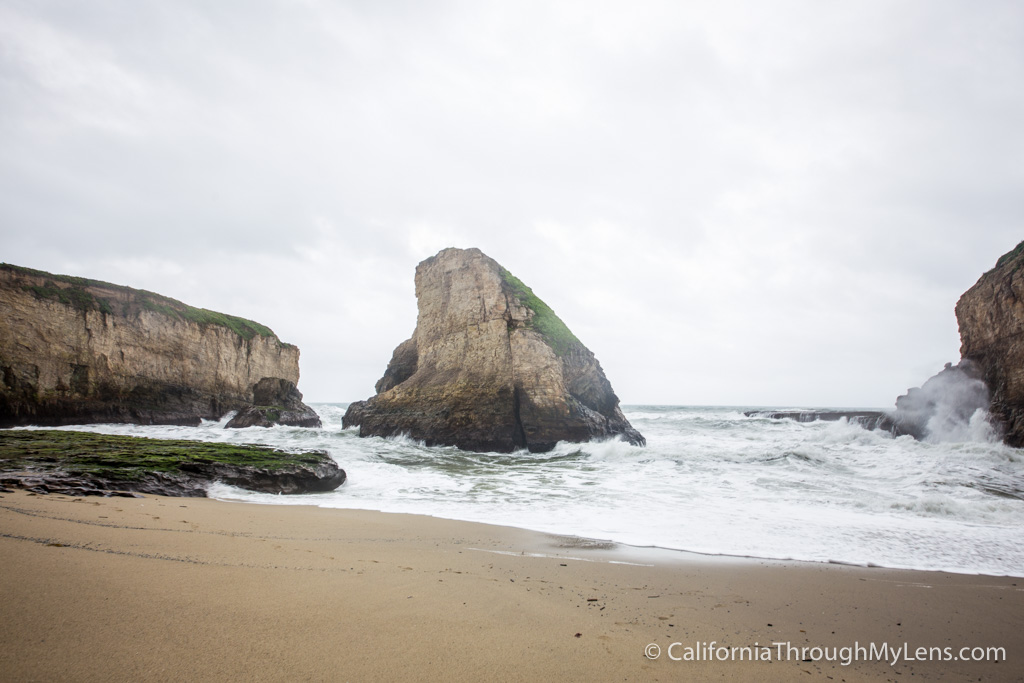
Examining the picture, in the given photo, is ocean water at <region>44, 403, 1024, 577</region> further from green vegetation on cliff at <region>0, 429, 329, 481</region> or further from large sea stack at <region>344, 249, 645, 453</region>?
large sea stack at <region>344, 249, 645, 453</region>

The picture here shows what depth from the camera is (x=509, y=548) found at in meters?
4.66

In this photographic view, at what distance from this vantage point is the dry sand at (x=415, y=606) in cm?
197

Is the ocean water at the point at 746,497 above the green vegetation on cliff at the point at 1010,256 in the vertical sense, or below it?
below

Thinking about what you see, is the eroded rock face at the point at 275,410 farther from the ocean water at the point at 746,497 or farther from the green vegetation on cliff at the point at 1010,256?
the green vegetation on cliff at the point at 1010,256

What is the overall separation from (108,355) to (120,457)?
A: 73.6 ft

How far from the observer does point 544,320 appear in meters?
21.0

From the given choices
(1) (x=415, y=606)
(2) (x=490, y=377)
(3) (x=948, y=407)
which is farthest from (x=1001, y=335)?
(1) (x=415, y=606)

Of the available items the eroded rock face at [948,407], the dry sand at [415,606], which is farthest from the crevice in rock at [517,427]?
the eroded rock face at [948,407]

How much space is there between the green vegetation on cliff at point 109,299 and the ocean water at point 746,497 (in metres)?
18.9

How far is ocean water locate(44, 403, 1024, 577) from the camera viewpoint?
540cm

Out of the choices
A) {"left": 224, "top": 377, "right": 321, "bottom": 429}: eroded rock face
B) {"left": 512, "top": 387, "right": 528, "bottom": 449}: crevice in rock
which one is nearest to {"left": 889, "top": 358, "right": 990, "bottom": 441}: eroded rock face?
{"left": 512, "top": 387, "right": 528, "bottom": 449}: crevice in rock

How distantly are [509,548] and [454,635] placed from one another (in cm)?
230

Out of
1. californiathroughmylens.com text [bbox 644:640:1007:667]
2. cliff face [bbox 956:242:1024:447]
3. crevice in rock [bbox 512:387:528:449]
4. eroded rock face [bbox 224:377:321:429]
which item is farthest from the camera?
eroded rock face [bbox 224:377:321:429]

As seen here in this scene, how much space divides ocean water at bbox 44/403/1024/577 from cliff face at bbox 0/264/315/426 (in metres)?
16.8
